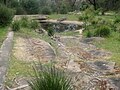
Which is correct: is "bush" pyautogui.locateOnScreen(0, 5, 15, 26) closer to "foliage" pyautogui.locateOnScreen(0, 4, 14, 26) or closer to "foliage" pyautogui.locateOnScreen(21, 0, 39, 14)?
"foliage" pyautogui.locateOnScreen(0, 4, 14, 26)

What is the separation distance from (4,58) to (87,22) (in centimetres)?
1784

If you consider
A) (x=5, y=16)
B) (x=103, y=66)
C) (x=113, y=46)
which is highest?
(x=103, y=66)

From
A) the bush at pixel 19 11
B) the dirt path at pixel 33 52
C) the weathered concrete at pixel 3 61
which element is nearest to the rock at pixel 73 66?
the dirt path at pixel 33 52

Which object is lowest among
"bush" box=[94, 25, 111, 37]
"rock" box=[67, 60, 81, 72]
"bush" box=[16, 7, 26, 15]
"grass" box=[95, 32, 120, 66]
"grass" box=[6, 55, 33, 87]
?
"bush" box=[16, 7, 26, 15]

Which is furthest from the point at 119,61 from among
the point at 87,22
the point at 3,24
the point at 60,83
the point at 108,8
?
the point at 108,8

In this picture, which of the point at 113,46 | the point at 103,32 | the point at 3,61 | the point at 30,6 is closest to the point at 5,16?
the point at 103,32

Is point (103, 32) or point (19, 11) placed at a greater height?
point (103, 32)

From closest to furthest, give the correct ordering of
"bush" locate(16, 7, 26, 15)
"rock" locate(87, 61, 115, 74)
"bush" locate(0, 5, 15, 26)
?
"rock" locate(87, 61, 115, 74), "bush" locate(0, 5, 15, 26), "bush" locate(16, 7, 26, 15)

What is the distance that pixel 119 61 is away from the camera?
35.4 feet

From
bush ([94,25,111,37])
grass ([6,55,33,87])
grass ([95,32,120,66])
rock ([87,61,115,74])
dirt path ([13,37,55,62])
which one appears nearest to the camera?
grass ([6,55,33,87])

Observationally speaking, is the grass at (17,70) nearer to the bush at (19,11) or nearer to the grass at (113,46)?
the grass at (113,46)

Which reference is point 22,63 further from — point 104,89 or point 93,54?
point 93,54

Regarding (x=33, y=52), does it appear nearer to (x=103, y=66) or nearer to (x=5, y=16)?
(x=103, y=66)

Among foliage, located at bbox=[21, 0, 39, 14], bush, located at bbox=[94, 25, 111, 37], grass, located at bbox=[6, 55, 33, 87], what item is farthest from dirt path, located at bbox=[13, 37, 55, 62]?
foliage, located at bbox=[21, 0, 39, 14]
